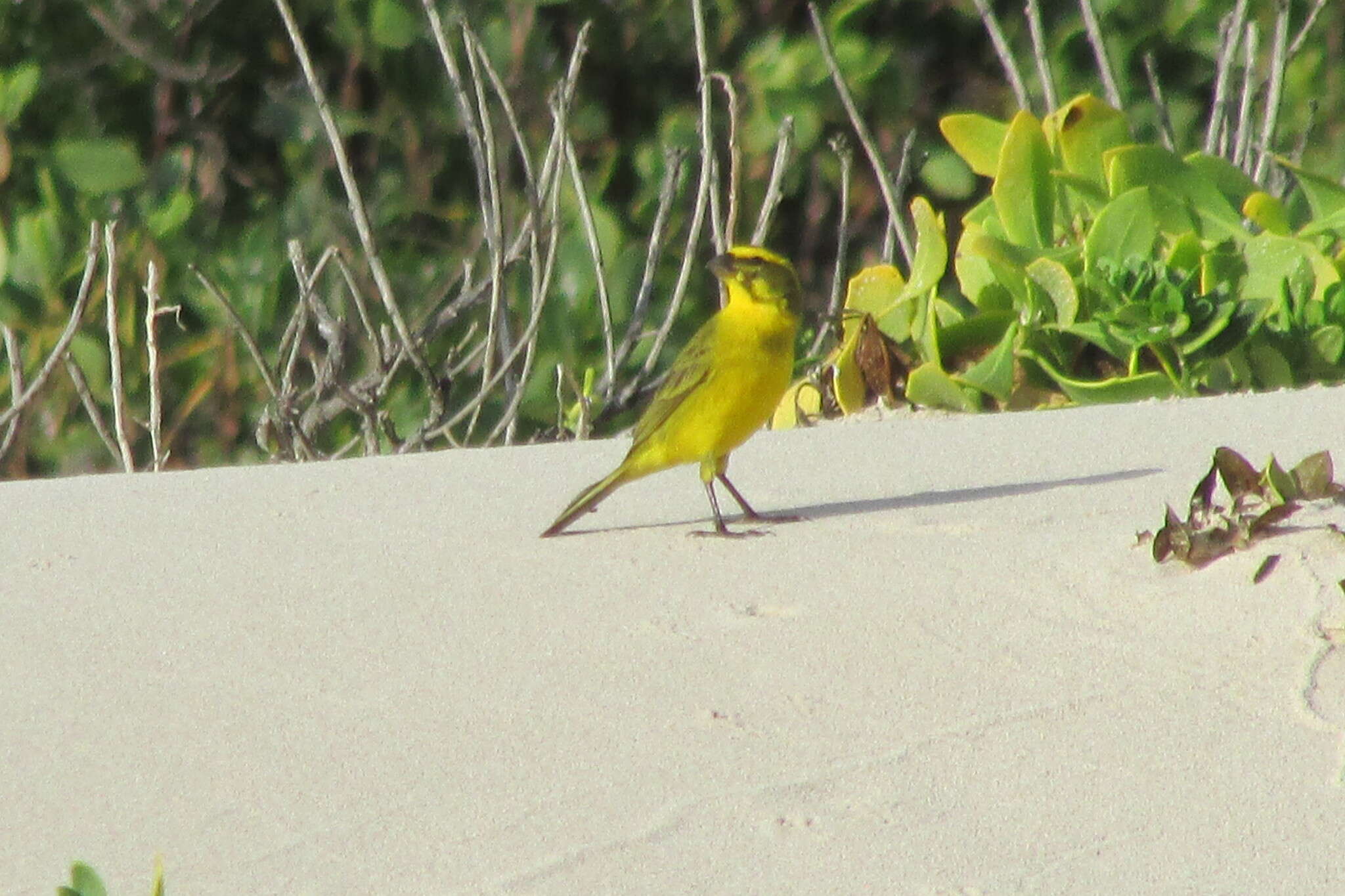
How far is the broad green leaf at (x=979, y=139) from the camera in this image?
6.07 metres

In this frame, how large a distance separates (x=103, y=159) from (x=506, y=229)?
142 cm

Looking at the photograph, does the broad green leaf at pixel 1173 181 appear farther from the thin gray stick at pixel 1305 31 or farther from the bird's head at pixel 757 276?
the bird's head at pixel 757 276

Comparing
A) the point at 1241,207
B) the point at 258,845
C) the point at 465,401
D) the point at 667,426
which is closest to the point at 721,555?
the point at 667,426

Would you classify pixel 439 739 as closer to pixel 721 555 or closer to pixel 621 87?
pixel 721 555

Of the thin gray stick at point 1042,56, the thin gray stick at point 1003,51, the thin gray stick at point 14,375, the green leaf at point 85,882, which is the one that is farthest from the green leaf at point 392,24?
the green leaf at point 85,882

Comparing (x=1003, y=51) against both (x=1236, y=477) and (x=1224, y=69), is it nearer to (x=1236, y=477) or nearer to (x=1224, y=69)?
(x=1224, y=69)

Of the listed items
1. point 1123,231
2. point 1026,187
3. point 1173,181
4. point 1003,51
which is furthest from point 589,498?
point 1003,51

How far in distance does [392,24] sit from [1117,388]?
9.80 feet

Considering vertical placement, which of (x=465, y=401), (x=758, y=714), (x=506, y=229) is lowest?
(x=465, y=401)

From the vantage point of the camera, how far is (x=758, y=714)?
2.89m

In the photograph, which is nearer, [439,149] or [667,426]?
[667,426]

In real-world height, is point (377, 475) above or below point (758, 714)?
below

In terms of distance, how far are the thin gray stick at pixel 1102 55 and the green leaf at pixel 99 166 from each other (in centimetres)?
328

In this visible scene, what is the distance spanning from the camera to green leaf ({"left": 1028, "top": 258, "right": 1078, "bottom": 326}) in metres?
5.41
